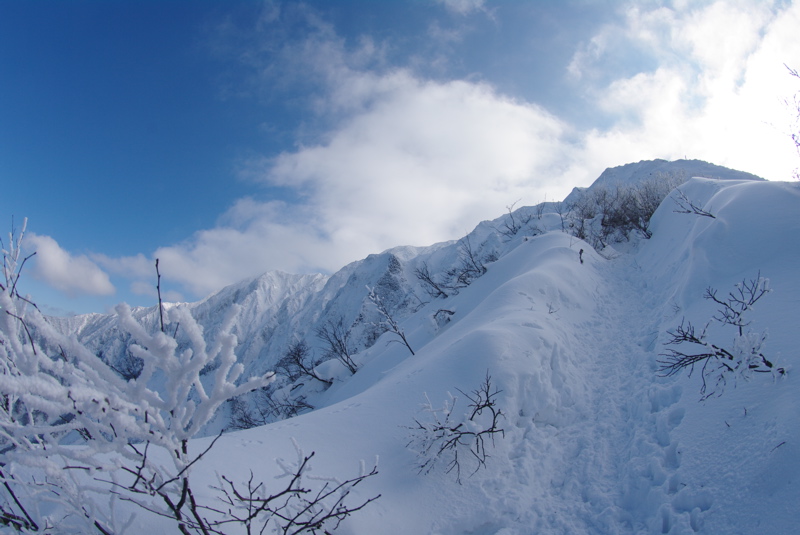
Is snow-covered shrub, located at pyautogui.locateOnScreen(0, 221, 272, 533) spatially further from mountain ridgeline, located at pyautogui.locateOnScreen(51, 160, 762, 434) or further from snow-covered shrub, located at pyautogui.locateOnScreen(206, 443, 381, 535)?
snow-covered shrub, located at pyautogui.locateOnScreen(206, 443, 381, 535)

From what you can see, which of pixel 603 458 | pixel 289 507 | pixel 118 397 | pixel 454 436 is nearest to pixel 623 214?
pixel 603 458

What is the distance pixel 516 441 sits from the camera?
5.33m

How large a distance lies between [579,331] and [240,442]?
7847 mm

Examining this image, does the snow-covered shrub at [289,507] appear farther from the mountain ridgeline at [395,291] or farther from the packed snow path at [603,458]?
the packed snow path at [603,458]

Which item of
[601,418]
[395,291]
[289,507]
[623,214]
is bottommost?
[601,418]

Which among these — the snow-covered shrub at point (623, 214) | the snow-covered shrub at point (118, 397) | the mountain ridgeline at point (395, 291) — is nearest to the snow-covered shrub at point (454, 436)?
the mountain ridgeline at point (395, 291)

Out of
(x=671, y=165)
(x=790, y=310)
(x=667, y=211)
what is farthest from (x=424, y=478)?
(x=671, y=165)

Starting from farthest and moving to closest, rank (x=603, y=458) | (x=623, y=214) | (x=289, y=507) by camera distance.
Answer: (x=623, y=214) < (x=603, y=458) < (x=289, y=507)

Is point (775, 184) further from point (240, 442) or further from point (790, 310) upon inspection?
point (240, 442)

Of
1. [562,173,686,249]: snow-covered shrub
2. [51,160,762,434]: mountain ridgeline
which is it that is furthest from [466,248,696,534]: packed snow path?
[562,173,686,249]: snow-covered shrub

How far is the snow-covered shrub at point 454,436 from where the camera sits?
485 cm

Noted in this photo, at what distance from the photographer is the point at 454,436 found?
499 centimetres

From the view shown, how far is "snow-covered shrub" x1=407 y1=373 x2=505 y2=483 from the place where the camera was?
191 inches

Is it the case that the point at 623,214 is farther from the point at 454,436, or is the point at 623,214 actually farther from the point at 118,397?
the point at 118,397
